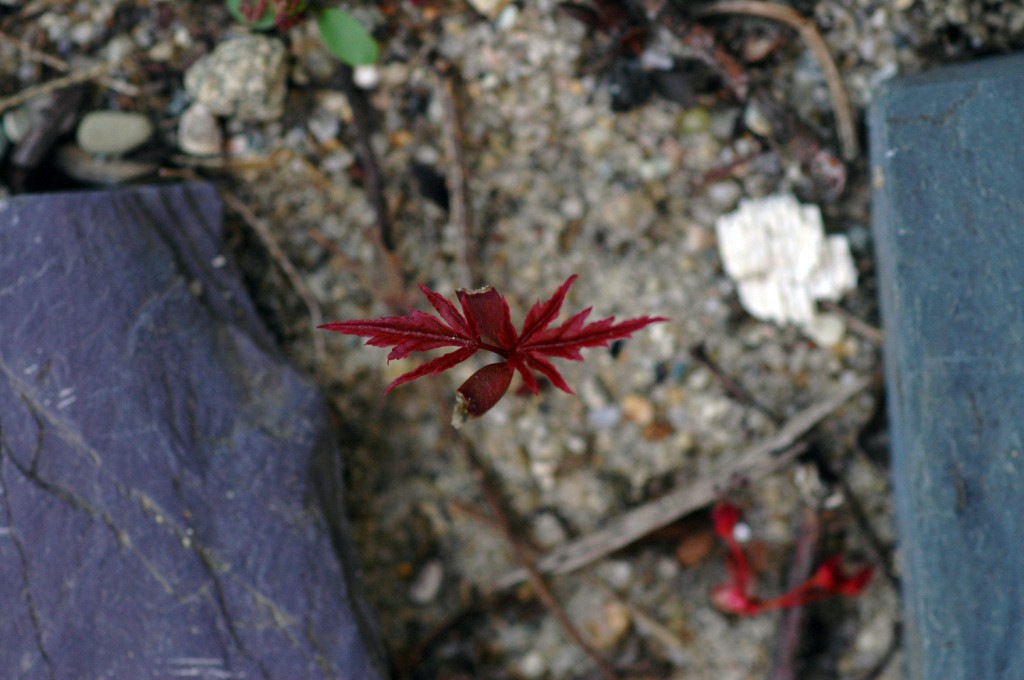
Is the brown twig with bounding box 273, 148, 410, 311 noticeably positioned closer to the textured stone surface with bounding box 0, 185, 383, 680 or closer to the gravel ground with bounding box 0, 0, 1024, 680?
the gravel ground with bounding box 0, 0, 1024, 680

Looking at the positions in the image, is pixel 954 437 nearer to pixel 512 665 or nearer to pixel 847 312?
pixel 847 312

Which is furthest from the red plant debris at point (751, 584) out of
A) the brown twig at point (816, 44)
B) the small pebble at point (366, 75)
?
the small pebble at point (366, 75)

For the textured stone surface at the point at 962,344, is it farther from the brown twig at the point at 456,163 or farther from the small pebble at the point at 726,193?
the brown twig at the point at 456,163

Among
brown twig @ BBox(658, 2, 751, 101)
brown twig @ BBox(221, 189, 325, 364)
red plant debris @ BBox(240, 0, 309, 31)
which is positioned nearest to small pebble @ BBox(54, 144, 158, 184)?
brown twig @ BBox(221, 189, 325, 364)

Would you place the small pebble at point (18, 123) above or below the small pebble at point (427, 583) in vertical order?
above

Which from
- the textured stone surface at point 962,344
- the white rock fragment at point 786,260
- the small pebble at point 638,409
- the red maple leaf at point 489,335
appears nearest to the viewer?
the red maple leaf at point 489,335

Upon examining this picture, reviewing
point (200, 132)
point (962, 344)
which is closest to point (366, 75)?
point (200, 132)

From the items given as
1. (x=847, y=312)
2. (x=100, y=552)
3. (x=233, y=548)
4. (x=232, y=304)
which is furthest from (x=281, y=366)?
(x=847, y=312)
